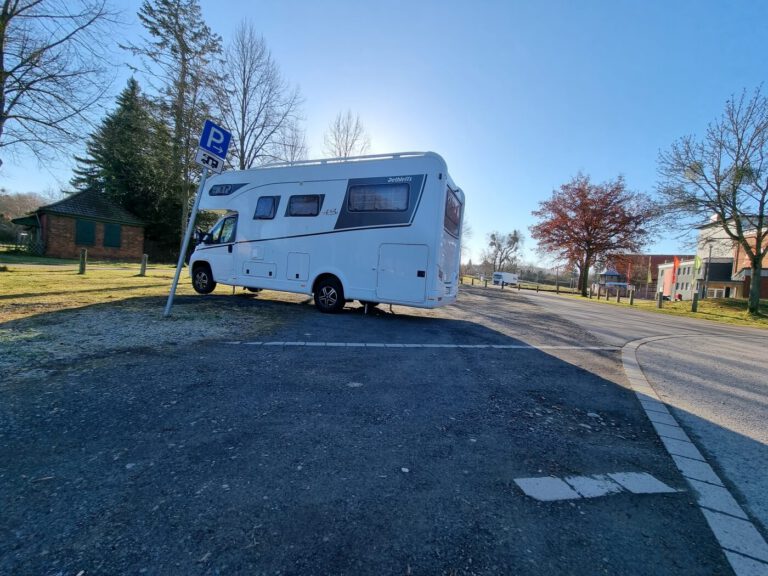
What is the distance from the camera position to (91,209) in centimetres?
2566

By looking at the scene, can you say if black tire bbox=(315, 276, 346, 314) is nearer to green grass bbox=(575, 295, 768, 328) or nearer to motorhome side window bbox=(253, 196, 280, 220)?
motorhome side window bbox=(253, 196, 280, 220)

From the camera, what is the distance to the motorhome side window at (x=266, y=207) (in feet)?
30.5

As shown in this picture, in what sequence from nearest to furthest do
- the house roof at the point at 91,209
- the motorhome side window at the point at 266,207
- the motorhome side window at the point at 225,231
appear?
the motorhome side window at the point at 266,207
the motorhome side window at the point at 225,231
the house roof at the point at 91,209

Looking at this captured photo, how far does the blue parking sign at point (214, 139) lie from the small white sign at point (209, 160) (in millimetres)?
70

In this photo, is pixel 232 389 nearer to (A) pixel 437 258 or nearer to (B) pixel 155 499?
(B) pixel 155 499

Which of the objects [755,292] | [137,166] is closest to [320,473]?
[137,166]

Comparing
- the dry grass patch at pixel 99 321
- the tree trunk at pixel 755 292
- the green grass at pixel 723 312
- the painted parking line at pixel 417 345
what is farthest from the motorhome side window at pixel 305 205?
the tree trunk at pixel 755 292

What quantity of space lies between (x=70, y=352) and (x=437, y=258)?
6.21 metres

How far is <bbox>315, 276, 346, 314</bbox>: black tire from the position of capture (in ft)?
28.4

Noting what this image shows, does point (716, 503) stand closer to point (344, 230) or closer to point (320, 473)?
point (320, 473)

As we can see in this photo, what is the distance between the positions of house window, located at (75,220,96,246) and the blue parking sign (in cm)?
2517

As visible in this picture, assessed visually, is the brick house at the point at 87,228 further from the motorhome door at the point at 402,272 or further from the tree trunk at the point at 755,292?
the tree trunk at the point at 755,292

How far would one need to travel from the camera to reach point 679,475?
2.58 m

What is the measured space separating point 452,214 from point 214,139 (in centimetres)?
542
